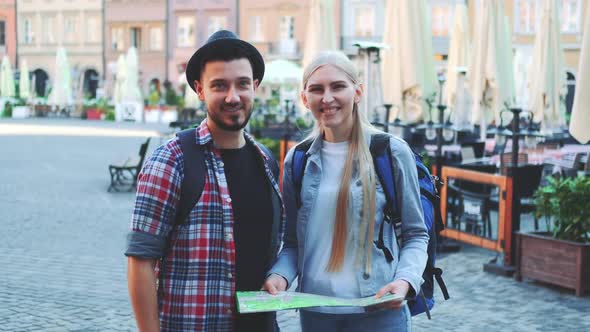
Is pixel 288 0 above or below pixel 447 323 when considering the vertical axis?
above

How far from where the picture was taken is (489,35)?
15172 millimetres

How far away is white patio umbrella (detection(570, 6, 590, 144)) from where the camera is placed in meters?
8.31

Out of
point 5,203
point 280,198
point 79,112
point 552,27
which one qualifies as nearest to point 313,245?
point 280,198

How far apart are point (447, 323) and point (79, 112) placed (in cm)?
4025

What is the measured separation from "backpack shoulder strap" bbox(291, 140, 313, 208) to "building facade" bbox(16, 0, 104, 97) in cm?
5324

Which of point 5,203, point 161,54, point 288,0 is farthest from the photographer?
point 161,54

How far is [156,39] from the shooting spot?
178 feet

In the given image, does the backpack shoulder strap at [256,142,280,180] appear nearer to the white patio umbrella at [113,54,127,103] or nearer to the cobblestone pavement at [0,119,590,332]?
the cobblestone pavement at [0,119,590,332]

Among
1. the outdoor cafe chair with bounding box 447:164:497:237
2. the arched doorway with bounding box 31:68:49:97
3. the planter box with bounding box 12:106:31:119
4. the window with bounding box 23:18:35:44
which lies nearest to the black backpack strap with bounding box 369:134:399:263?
the outdoor cafe chair with bounding box 447:164:497:237

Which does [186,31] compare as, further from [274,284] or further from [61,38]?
[274,284]

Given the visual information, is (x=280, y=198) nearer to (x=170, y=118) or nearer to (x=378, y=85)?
(x=378, y=85)

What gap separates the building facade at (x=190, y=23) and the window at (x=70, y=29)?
25.6 feet

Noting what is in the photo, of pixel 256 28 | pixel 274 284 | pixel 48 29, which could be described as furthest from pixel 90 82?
pixel 274 284

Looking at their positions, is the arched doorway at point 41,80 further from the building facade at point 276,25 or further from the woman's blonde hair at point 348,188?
the woman's blonde hair at point 348,188
